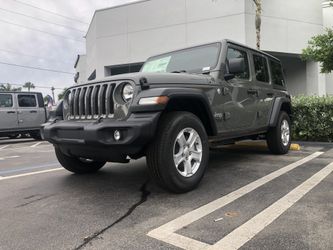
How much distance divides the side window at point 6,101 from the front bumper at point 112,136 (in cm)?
1062

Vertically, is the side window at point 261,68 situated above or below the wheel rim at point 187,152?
above

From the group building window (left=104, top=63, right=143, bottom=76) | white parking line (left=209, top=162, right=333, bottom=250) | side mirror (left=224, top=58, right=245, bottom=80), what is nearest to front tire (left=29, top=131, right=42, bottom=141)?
building window (left=104, top=63, right=143, bottom=76)

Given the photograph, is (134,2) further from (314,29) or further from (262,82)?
(262,82)

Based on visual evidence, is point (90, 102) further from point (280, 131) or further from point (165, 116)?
point (280, 131)

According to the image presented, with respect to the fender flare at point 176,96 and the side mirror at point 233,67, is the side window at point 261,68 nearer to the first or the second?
the side mirror at point 233,67

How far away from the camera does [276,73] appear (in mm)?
7605

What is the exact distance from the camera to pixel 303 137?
9539 millimetres

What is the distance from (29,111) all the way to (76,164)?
9748 millimetres

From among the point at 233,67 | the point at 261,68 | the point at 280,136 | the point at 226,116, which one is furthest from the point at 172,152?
the point at 280,136

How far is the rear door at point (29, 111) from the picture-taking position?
14.1m

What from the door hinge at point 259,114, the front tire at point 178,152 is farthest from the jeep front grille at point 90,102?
the door hinge at point 259,114

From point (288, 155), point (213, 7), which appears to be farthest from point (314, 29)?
point (288, 155)

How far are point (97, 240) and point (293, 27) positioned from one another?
21044 millimetres

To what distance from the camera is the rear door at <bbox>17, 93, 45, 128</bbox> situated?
14.1 meters
